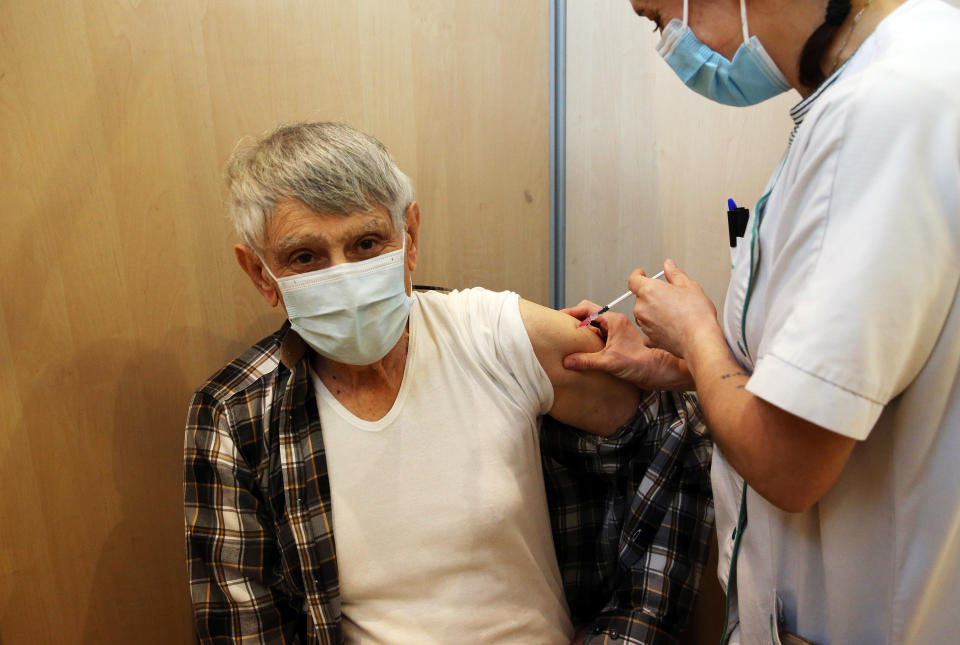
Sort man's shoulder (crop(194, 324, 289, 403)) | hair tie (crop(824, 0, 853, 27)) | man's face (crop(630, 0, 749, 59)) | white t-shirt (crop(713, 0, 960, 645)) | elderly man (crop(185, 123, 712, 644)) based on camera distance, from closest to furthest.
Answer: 1. white t-shirt (crop(713, 0, 960, 645))
2. hair tie (crop(824, 0, 853, 27))
3. man's face (crop(630, 0, 749, 59))
4. elderly man (crop(185, 123, 712, 644))
5. man's shoulder (crop(194, 324, 289, 403))

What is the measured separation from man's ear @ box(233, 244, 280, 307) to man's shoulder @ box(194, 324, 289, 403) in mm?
108

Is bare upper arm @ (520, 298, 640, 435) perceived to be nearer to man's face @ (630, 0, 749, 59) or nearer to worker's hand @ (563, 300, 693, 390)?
worker's hand @ (563, 300, 693, 390)

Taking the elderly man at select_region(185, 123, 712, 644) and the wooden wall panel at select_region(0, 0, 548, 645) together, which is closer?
the elderly man at select_region(185, 123, 712, 644)

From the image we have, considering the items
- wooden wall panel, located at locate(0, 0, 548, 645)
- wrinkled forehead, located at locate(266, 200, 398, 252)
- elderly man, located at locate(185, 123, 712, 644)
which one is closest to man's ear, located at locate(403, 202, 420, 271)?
elderly man, located at locate(185, 123, 712, 644)

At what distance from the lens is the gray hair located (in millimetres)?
1123

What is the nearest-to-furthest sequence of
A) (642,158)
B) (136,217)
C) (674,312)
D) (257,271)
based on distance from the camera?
1. (674,312)
2. (257,271)
3. (136,217)
4. (642,158)

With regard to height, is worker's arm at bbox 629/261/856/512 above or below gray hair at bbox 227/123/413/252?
below

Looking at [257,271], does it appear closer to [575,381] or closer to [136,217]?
[136,217]

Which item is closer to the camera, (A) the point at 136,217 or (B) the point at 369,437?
(B) the point at 369,437

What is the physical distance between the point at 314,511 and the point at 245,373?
312 millimetres

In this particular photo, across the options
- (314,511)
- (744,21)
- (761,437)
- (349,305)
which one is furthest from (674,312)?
(314,511)

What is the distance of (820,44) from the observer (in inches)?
29.5

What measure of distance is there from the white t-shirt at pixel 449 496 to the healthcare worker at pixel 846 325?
1.58 ft

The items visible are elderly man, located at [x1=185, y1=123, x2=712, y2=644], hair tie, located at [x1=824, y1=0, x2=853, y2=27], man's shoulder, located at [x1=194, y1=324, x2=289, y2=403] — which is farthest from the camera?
man's shoulder, located at [x1=194, y1=324, x2=289, y2=403]
